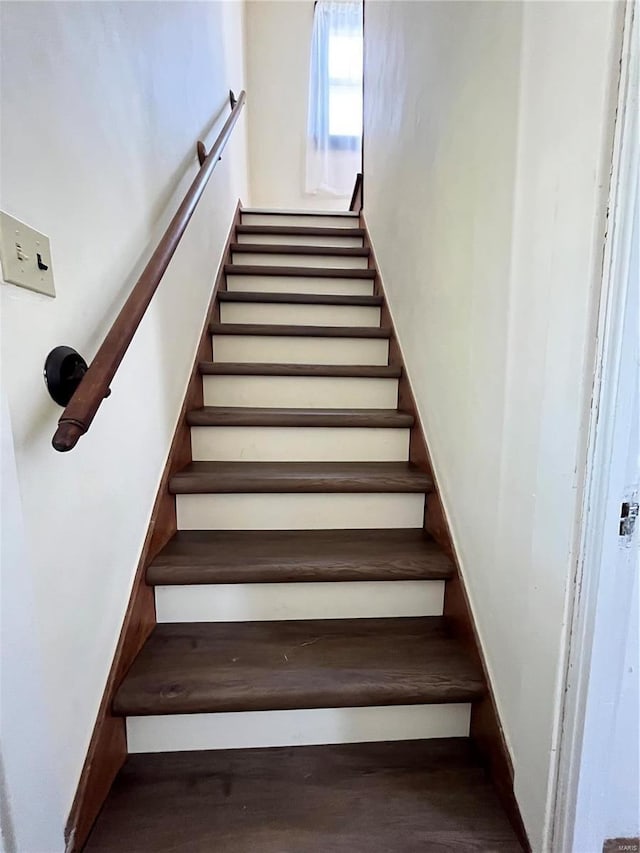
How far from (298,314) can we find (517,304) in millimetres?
1393

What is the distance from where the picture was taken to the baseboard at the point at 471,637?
0.92 metres

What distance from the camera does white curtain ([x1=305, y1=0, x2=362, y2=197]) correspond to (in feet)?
12.9

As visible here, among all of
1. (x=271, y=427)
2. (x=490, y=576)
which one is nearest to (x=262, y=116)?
(x=271, y=427)

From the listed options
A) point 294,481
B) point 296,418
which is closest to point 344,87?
point 296,418

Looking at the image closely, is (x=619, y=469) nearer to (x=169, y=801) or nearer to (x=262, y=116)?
(x=169, y=801)

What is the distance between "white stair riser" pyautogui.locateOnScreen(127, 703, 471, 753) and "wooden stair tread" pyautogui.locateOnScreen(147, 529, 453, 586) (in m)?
0.30

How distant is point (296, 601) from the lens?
1.25m

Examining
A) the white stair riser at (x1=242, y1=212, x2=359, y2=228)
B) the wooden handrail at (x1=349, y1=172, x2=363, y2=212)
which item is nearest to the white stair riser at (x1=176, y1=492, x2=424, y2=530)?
the white stair riser at (x1=242, y1=212, x2=359, y2=228)

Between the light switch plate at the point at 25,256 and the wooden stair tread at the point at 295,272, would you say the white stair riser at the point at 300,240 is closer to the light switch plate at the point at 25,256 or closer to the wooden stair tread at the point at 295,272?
the wooden stair tread at the point at 295,272

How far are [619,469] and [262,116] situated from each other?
177 inches

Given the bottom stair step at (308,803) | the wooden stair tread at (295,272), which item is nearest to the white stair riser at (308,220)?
the wooden stair tread at (295,272)

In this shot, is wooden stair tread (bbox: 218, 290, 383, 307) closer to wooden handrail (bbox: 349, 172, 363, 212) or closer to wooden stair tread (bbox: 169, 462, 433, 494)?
wooden stair tread (bbox: 169, 462, 433, 494)

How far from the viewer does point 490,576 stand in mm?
1034

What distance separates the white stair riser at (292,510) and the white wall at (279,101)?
349 centimetres
